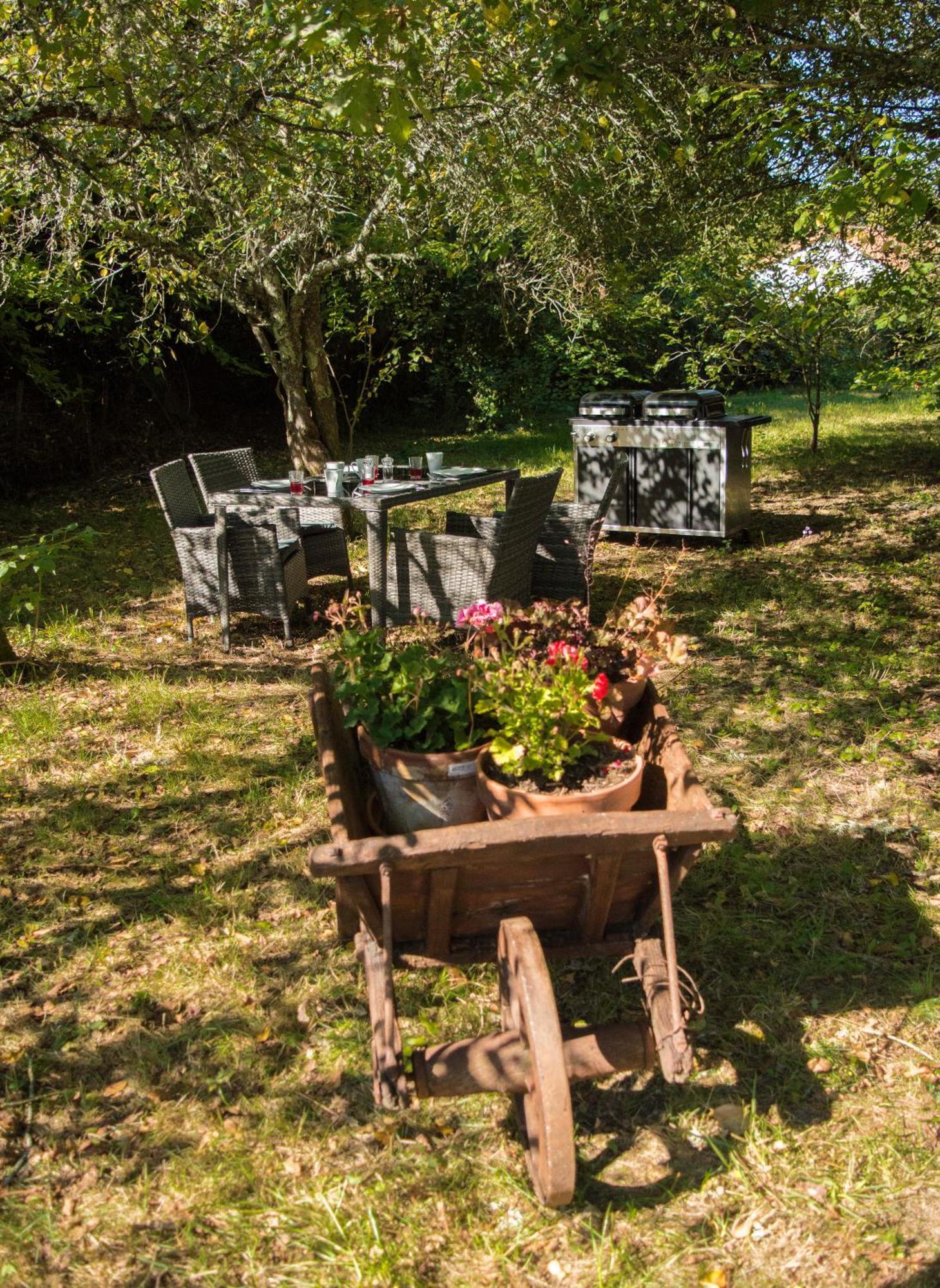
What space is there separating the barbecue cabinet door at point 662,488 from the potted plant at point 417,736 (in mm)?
5511

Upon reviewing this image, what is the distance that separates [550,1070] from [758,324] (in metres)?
8.13

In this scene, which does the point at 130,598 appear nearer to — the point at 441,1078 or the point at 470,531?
the point at 470,531

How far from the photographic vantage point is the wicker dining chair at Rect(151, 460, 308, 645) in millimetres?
5832

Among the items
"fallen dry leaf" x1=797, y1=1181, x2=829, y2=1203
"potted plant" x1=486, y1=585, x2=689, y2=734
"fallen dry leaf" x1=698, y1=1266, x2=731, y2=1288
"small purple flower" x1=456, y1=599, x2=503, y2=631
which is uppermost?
"small purple flower" x1=456, y1=599, x2=503, y2=631

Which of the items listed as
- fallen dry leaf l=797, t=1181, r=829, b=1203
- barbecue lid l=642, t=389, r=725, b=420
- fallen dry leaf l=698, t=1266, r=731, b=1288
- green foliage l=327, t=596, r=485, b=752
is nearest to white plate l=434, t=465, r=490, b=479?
barbecue lid l=642, t=389, r=725, b=420

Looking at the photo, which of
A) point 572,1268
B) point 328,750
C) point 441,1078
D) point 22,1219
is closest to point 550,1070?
point 441,1078

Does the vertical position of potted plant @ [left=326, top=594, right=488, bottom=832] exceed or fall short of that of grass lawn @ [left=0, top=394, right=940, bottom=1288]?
A: it exceeds it

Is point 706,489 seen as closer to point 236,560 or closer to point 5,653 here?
point 236,560

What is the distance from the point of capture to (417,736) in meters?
2.66

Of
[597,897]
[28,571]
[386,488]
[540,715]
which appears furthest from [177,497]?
[597,897]

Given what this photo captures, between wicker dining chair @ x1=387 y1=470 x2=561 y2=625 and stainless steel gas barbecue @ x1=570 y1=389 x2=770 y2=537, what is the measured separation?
226 centimetres

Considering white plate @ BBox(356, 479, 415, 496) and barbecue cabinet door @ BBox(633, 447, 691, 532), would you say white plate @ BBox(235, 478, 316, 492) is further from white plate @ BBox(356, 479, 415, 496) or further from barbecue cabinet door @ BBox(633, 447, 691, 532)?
barbecue cabinet door @ BBox(633, 447, 691, 532)

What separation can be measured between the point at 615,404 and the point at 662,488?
0.76 metres

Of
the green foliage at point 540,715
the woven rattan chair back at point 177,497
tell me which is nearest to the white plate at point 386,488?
the woven rattan chair back at point 177,497
